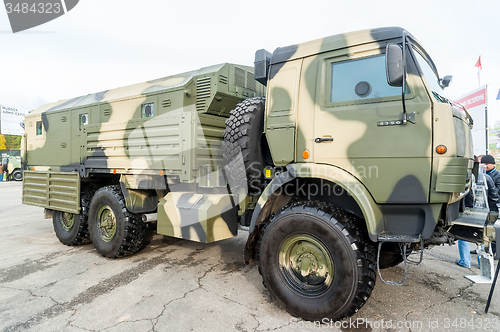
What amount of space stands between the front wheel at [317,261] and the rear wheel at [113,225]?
101 inches

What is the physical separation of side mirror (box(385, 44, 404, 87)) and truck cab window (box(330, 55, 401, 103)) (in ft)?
1.03

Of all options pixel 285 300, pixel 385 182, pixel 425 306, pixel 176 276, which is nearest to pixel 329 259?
pixel 285 300

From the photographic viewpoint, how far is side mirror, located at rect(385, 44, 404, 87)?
2480 millimetres

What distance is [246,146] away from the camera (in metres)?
3.52

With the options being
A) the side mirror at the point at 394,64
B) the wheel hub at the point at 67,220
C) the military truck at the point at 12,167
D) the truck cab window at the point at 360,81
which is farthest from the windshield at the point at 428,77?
the military truck at the point at 12,167

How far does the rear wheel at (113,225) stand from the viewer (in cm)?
488

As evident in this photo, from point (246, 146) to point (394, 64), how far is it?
1699 millimetres

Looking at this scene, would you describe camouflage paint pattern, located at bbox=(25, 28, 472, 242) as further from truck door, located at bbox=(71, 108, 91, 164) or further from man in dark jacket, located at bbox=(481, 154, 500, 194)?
man in dark jacket, located at bbox=(481, 154, 500, 194)

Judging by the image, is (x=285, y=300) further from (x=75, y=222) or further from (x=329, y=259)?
(x=75, y=222)

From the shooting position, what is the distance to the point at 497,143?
85.5ft

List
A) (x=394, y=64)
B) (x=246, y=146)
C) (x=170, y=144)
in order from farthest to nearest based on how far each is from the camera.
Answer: (x=170, y=144), (x=246, y=146), (x=394, y=64)

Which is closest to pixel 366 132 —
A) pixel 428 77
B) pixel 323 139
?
pixel 323 139

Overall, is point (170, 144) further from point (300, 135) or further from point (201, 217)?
point (300, 135)

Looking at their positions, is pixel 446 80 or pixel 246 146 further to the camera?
pixel 446 80
